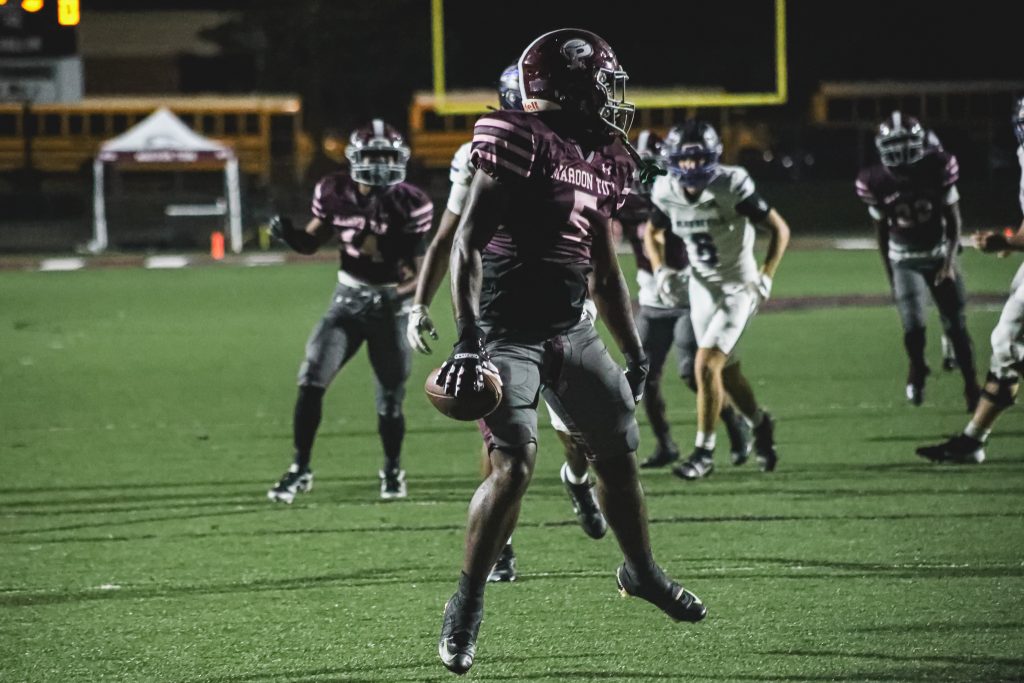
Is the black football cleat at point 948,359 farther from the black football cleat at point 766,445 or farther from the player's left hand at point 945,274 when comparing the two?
the black football cleat at point 766,445

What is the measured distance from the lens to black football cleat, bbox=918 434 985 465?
28.9 ft

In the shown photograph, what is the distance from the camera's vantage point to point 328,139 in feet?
156

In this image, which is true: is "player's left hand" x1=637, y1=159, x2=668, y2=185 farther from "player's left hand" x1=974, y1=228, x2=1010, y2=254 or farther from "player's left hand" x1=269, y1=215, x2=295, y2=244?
"player's left hand" x1=974, y1=228, x2=1010, y2=254

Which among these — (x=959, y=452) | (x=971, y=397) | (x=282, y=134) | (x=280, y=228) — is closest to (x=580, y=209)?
(x=280, y=228)

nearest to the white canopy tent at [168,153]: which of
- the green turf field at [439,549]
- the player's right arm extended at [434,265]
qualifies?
the green turf field at [439,549]

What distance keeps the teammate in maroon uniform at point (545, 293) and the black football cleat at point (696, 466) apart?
A: 10.6 ft

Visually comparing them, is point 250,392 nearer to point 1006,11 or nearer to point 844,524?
point 844,524

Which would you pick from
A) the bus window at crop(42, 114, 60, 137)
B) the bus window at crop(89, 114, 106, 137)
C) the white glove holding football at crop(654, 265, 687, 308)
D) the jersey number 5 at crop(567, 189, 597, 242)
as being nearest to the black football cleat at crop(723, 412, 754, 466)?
the white glove holding football at crop(654, 265, 687, 308)

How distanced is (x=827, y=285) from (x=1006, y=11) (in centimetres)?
3087

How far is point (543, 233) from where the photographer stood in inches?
203

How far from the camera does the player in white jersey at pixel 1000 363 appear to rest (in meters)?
8.15

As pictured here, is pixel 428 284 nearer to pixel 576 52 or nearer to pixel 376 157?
pixel 576 52

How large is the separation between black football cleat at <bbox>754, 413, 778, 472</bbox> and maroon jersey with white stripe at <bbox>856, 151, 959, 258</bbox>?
2868 mm

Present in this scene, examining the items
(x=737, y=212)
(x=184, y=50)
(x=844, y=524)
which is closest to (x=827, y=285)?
(x=737, y=212)
